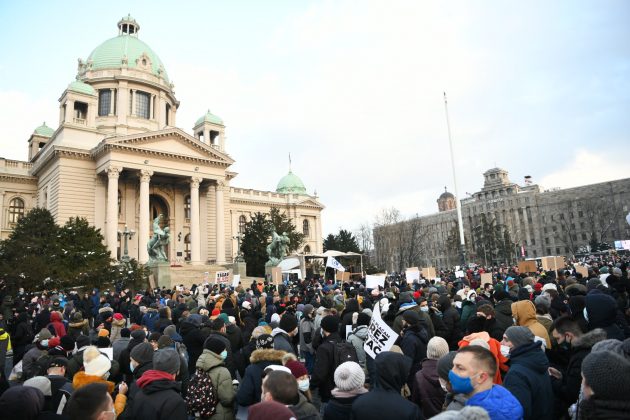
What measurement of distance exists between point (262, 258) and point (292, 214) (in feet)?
57.8

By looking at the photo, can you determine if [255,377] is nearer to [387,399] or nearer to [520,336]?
[387,399]

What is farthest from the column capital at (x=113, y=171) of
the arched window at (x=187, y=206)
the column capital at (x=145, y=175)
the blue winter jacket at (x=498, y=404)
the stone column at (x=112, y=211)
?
the blue winter jacket at (x=498, y=404)

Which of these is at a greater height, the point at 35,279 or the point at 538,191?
the point at 538,191

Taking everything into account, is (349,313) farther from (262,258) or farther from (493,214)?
(493,214)

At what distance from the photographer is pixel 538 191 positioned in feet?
310

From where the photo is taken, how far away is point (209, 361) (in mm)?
4668

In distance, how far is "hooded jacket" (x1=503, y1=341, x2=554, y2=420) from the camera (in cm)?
351

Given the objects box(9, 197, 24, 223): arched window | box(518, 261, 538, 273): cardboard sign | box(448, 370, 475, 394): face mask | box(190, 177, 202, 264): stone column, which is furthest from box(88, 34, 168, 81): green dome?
box(448, 370, 475, 394): face mask

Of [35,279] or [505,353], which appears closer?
[505,353]

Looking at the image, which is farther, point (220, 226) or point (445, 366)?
point (220, 226)

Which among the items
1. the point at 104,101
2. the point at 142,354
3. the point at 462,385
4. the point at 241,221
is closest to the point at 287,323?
the point at 142,354

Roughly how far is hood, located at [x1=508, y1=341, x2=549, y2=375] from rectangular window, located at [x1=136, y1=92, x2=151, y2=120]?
51.3 metres

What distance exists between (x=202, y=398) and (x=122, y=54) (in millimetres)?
54627

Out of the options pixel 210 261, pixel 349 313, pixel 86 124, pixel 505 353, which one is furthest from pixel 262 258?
pixel 505 353
